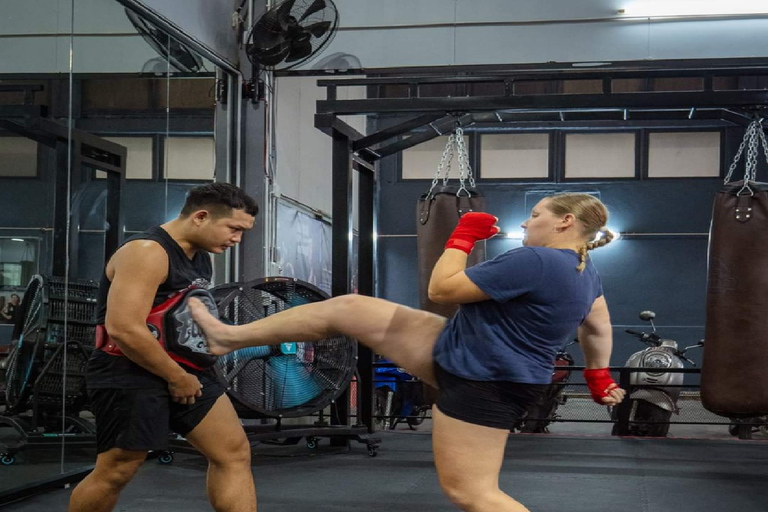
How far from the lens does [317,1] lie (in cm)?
627

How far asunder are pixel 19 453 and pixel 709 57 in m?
5.51

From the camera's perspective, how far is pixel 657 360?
24.5 ft

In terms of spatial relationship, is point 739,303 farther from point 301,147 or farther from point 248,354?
point 301,147

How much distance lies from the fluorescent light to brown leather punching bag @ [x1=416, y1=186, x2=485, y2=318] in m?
2.41

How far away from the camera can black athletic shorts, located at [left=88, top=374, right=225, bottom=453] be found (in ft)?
9.49

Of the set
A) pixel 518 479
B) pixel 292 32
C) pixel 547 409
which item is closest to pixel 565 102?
pixel 292 32

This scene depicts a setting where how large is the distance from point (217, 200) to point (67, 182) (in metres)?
2.20

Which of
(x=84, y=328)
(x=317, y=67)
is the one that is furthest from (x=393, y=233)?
(x=84, y=328)

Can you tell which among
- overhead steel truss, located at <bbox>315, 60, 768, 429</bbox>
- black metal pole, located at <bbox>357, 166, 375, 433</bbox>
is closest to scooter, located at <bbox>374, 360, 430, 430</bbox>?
black metal pole, located at <bbox>357, 166, 375, 433</bbox>

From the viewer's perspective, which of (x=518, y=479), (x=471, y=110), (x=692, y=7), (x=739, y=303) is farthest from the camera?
(x=692, y=7)

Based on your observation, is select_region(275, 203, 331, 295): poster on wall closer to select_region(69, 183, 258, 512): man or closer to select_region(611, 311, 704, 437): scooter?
select_region(611, 311, 704, 437): scooter

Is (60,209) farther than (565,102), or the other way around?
(565,102)

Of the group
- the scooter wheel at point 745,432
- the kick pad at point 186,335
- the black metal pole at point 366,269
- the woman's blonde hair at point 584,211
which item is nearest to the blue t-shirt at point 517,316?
the woman's blonde hair at point 584,211

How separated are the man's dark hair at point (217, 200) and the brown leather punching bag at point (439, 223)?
267 centimetres
